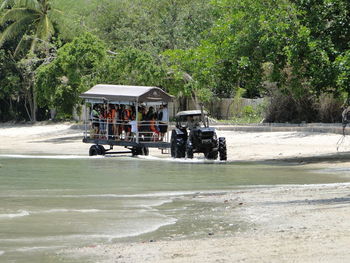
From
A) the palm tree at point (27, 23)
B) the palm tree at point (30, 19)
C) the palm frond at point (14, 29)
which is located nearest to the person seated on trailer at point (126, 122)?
the palm tree at point (27, 23)

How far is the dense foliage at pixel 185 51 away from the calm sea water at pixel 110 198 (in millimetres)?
3348

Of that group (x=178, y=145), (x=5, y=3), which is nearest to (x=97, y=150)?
(x=178, y=145)

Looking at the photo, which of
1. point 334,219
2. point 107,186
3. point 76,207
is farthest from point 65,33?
point 334,219

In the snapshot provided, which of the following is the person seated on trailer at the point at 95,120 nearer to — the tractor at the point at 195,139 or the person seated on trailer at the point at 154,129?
the person seated on trailer at the point at 154,129

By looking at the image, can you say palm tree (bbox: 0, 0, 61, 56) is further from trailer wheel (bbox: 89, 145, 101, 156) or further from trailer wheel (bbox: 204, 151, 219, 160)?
trailer wheel (bbox: 204, 151, 219, 160)

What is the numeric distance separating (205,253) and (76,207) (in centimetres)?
619

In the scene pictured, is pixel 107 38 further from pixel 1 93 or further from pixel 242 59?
pixel 242 59

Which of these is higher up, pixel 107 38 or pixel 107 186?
pixel 107 38

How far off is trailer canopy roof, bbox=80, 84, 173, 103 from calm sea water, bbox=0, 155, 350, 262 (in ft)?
7.78

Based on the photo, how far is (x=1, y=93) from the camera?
188 feet

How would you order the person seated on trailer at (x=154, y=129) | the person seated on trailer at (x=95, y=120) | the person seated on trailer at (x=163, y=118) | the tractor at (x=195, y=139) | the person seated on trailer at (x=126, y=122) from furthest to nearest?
1. the person seated on trailer at (x=95, y=120)
2. the person seated on trailer at (x=163, y=118)
3. the person seated on trailer at (x=126, y=122)
4. the person seated on trailer at (x=154, y=129)
5. the tractor at (x=195, y=139)

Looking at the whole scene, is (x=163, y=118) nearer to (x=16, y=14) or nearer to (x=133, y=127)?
(x=133, y=127)

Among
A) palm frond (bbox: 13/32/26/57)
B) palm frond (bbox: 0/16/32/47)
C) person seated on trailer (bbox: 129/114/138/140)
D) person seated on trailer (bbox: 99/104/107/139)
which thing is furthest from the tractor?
palm frond (bbox: 0/16/32/47)

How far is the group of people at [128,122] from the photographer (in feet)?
104
